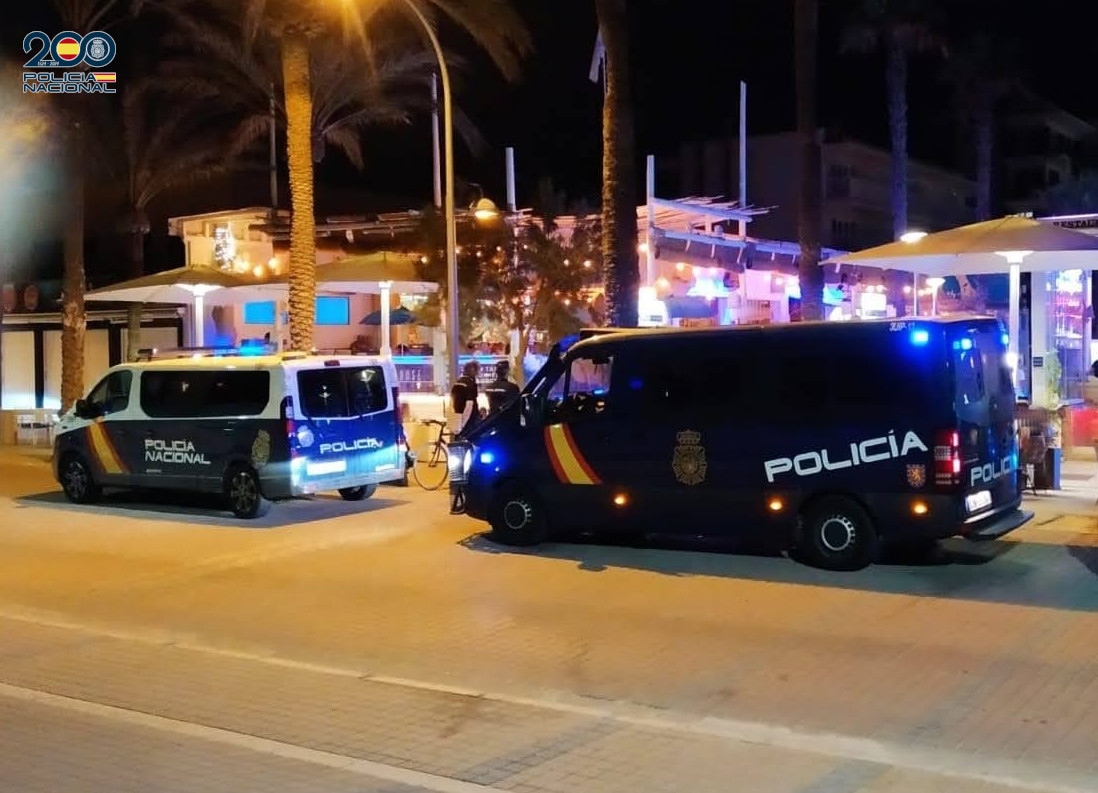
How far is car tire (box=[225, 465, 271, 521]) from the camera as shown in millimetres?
14477

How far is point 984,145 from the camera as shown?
43469 millimetres

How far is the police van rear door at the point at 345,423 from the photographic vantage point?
14.3 metres

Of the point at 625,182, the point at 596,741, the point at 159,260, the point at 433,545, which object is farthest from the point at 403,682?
the point at 159,260

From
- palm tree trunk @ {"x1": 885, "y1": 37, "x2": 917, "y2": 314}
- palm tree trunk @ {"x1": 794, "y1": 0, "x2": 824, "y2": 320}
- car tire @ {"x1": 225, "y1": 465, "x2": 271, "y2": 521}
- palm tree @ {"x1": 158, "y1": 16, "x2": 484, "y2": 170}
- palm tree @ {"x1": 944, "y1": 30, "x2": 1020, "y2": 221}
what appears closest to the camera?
car tire @ {"x1": 225, "y1": 465, "x2": 271, "y2": 521}

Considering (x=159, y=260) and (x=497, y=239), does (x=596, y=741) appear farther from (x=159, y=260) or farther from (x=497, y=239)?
(x=159, y=260)

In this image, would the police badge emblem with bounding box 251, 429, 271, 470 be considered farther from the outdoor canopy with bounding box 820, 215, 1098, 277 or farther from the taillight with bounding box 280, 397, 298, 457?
the outdoor canopy with bounding box 820, 215, 1098, 277

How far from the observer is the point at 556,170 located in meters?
47.9

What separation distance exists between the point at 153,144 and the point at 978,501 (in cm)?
2603

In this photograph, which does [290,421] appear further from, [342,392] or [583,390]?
[583,390]

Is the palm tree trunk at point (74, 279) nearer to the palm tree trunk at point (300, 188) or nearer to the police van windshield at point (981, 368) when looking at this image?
the palm tree trunk at point (300, 188)

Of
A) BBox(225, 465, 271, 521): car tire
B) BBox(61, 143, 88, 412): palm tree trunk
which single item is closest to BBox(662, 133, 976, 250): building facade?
BBox(61, 143, 88, 412): palm tree trunk

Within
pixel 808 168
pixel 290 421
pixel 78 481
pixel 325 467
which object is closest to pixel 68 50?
pixel 78 481

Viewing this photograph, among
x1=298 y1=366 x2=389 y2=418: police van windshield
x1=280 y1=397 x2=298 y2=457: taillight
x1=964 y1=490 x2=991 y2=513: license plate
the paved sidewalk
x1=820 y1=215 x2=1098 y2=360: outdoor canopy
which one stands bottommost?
the paved sidewalk

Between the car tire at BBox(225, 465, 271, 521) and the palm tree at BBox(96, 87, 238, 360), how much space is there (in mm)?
17040
